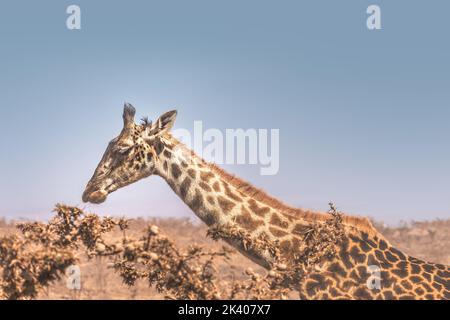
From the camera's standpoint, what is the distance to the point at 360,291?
9.22 metres

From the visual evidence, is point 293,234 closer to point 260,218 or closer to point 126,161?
point 260,218

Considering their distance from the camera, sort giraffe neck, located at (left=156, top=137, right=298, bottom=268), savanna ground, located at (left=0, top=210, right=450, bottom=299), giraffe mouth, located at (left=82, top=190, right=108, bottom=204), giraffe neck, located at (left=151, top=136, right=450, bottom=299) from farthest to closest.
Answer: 1. savanna ground, located at (left=0, top=210, right=450, bottom=299)
2. giraffe mouth, located at (left=82, top=190, right=108, bottom=204)
3. giraffe neck, located at (left=156, top=137, right=298, bottom=268)
4. giraffe neck, located at (left=151, top=136, right=450, bottom=299)

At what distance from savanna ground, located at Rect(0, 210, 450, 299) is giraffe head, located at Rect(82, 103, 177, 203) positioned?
1035 centimetres

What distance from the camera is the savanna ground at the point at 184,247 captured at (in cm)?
2270

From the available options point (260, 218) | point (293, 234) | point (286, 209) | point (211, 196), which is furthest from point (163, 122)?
point (293, 234)

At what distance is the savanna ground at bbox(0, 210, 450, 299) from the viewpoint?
22.7 metres

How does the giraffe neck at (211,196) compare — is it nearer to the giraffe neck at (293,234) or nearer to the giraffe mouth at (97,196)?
the giraffe neck at (293,234)

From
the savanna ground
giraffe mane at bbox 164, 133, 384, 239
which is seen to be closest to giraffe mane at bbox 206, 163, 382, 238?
giraffe mane at bbox 164, 133, 384, 239

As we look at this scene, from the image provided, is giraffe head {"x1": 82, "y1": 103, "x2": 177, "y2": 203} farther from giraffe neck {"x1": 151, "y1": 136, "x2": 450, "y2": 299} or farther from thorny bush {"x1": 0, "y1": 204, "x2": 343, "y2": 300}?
thorny bush {"x1": 0, "y1": 204, "x2": 343, "y2": 300}

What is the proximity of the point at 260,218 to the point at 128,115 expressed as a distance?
384 centimetres

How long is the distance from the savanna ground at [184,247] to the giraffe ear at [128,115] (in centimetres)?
1024

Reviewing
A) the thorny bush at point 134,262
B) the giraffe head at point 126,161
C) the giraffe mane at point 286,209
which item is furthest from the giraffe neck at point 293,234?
the thorny bush at point 134,262
